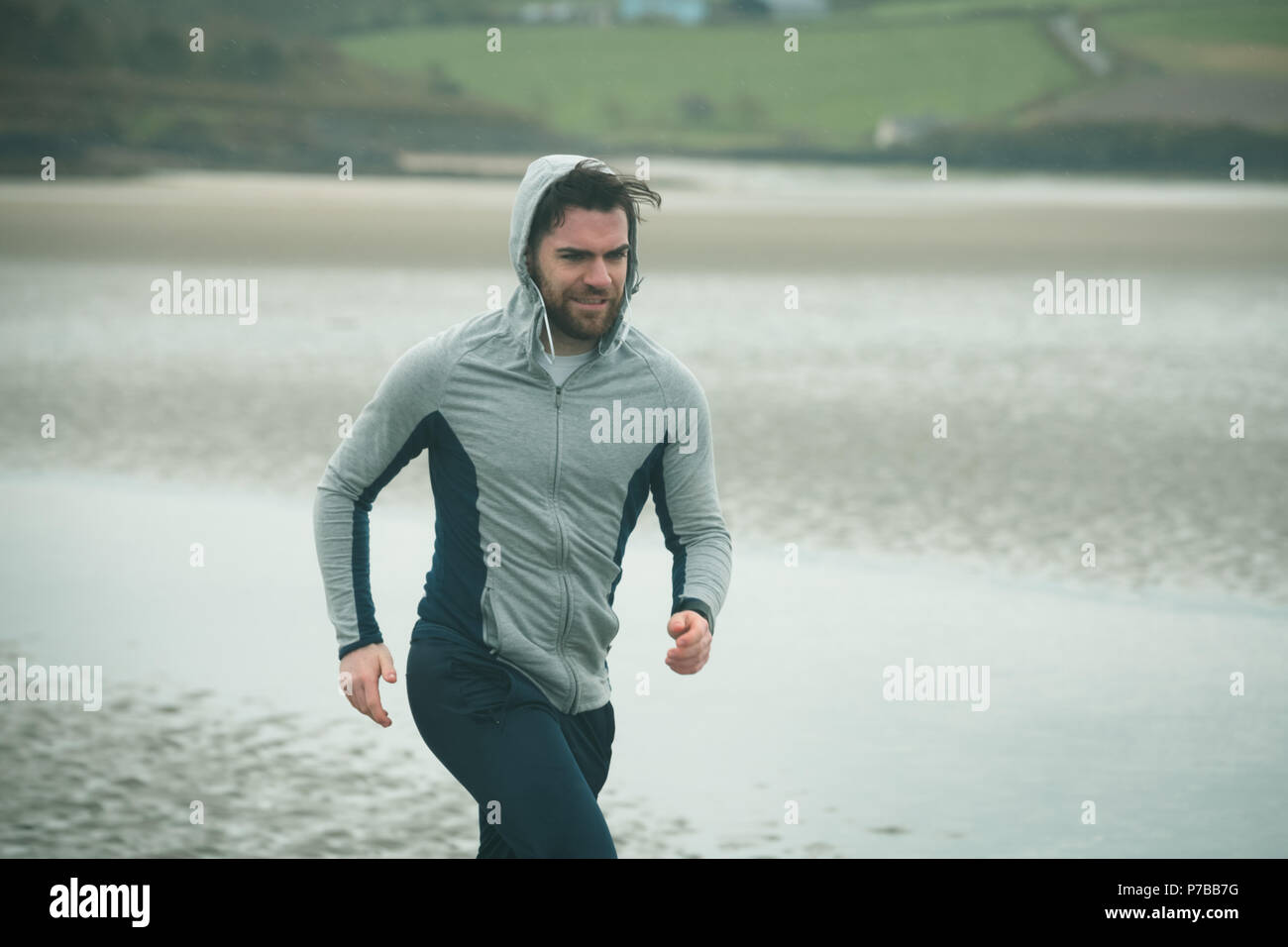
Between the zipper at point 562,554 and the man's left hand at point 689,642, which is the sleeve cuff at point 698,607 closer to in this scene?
the man's left hand at point 689,642

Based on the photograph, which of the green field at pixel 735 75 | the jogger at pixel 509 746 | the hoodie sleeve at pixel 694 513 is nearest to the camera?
the jogger at pixel 509 746

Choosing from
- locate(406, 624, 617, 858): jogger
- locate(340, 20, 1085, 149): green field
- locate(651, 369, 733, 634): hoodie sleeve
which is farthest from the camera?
locate(340, 20, 1085, 149): green field

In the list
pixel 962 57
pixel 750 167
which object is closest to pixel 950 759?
pixel 750 167

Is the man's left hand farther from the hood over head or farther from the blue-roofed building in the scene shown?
the blue-roofed building

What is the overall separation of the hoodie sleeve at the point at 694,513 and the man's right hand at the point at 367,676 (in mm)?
580

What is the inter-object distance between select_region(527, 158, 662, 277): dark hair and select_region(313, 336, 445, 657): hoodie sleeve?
33 cm

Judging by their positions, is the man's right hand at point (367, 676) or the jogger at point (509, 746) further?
the man's right hand at point (367, 676)

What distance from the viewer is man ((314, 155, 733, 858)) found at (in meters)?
3.77

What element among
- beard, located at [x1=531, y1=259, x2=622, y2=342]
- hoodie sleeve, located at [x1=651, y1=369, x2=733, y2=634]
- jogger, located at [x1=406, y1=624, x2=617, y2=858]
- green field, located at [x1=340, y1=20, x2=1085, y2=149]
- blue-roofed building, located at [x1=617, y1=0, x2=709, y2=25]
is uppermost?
blue-roofed building, located at [x1=617, y1=0, x2=709, y2=25]

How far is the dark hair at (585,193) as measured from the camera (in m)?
3.76

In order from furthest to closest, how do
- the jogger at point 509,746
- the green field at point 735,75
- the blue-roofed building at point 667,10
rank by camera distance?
the blue-roofed building at point 667,10 → the green field at point 735,75 → the jogger at point 509,746

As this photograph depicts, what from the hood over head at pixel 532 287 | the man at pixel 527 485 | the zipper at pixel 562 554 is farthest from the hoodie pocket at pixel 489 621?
the hood over head at pixel 532 287

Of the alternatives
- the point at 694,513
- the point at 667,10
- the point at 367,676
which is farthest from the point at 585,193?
the point at 667,10

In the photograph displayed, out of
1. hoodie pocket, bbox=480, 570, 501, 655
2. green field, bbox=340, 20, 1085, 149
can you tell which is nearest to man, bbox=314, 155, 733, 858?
hoodie pocket, bbox=480, 570, 501, 655
